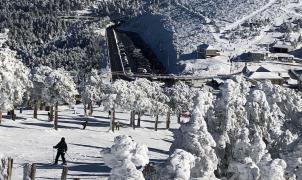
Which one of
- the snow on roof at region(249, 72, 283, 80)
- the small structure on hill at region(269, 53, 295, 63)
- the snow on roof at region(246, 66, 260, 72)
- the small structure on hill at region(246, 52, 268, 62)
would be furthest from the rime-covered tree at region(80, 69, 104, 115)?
the small structure on hill at region(269, 53, 295, 63)

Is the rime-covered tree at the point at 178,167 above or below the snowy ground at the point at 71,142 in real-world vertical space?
above

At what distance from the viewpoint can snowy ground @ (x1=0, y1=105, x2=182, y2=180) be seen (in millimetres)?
39000

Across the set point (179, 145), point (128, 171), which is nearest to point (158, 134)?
point (179, 145)

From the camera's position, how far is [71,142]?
52.7 meters

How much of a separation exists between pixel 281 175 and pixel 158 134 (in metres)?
44.0

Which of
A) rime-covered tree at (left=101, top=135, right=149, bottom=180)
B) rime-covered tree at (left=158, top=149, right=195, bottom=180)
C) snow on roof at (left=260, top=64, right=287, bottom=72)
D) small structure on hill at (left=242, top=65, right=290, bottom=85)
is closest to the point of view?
rime-covered tree at (left=101, top=135, right=149, bottom=180)

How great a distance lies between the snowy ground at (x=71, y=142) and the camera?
39000mm

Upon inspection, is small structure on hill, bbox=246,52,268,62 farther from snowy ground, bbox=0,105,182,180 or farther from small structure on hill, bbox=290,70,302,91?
snowy ground, bbox=0,105,182,180

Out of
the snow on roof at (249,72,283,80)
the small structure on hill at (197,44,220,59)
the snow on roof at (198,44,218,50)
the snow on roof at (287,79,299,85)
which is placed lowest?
the snow on roof at (287,79,299,85)

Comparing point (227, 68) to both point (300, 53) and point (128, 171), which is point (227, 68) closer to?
point (300, 53)

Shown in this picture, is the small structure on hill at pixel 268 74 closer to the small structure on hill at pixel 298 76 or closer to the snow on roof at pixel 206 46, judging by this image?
the small structure on hill at pixel 298 76

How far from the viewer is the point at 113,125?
64688 mm

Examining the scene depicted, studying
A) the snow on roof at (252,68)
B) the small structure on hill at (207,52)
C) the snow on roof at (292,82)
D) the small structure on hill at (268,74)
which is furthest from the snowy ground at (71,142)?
the small structure on hill at (207,52)

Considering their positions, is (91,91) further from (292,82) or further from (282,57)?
(282,57)
